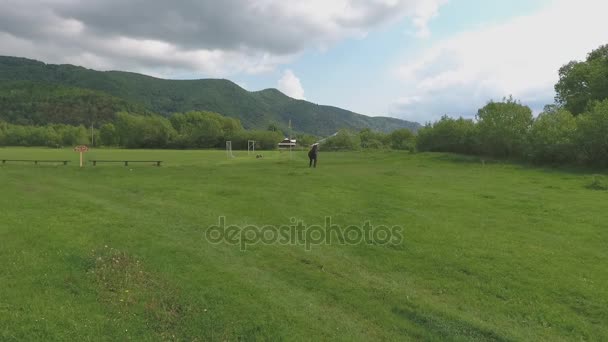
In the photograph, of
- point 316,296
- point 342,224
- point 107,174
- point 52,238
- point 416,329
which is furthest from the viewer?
point 107,174

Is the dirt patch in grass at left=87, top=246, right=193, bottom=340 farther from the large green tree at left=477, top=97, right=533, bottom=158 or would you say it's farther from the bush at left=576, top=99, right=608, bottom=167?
the large green tree at left=477, top=97, right=533, bottom=158

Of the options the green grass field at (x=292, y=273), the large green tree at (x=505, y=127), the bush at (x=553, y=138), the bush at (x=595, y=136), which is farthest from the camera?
the large green tree at (x=505, y=127)

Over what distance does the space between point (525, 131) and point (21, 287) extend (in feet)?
156

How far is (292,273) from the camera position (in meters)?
10.5

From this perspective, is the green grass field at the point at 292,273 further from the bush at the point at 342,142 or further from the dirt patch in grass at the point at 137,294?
the bush at the point at 342,142

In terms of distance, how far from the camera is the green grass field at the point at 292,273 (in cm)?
789

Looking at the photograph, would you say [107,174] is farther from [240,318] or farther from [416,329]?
[416,329]

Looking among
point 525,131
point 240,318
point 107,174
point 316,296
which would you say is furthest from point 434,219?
point 525,131

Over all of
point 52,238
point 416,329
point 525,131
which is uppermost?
point 525,131

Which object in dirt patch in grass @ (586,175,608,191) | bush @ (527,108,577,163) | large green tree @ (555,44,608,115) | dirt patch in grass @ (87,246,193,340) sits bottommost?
dirt patch in grass @ (87,246,193,340)

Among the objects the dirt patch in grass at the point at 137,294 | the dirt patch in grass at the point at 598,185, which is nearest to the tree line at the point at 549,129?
the dirt patch in grass at the point at 598,185

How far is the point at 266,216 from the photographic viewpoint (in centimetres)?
1616

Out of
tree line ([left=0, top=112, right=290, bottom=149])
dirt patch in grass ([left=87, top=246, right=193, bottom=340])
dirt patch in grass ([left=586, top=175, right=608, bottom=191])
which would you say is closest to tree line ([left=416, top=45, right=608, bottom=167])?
dirt patch in grass ([left=586, top=175, right=608, bottom=191])

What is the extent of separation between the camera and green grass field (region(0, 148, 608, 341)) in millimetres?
7891
